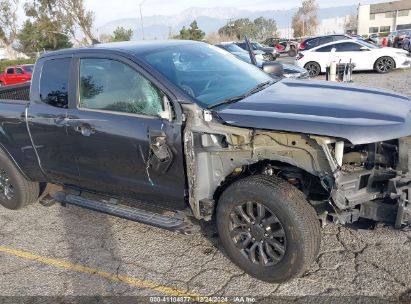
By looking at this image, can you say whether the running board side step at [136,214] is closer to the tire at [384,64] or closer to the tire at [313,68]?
the tire at [313,68]

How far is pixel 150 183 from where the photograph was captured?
11.2ft

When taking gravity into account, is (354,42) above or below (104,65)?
below

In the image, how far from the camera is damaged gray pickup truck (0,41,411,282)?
2768 mm

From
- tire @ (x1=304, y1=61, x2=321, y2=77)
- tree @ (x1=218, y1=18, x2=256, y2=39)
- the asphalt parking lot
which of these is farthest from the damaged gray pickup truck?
tree @ (x1=218, y1=18, x2=256, y2=39)

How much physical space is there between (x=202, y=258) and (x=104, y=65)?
192 centimetres

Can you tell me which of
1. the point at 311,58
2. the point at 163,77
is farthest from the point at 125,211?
the point at 311,58

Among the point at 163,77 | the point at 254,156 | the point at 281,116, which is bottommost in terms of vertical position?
the point at 254,156

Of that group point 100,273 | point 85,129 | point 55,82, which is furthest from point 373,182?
point 55,82

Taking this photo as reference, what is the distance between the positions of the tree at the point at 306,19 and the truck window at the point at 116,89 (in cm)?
6901

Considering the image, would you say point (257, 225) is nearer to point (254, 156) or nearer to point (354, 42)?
point (254, 156)

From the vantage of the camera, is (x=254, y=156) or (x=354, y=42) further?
(x=354, y=42)

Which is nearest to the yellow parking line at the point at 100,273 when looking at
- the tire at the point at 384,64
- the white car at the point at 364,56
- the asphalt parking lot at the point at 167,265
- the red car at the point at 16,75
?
the asphalt parking lot at the point at 167,265

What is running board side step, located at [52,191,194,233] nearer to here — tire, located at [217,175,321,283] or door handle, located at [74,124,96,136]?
tire, located at [217,175,321,283]

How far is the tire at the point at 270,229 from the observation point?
2.80 m
